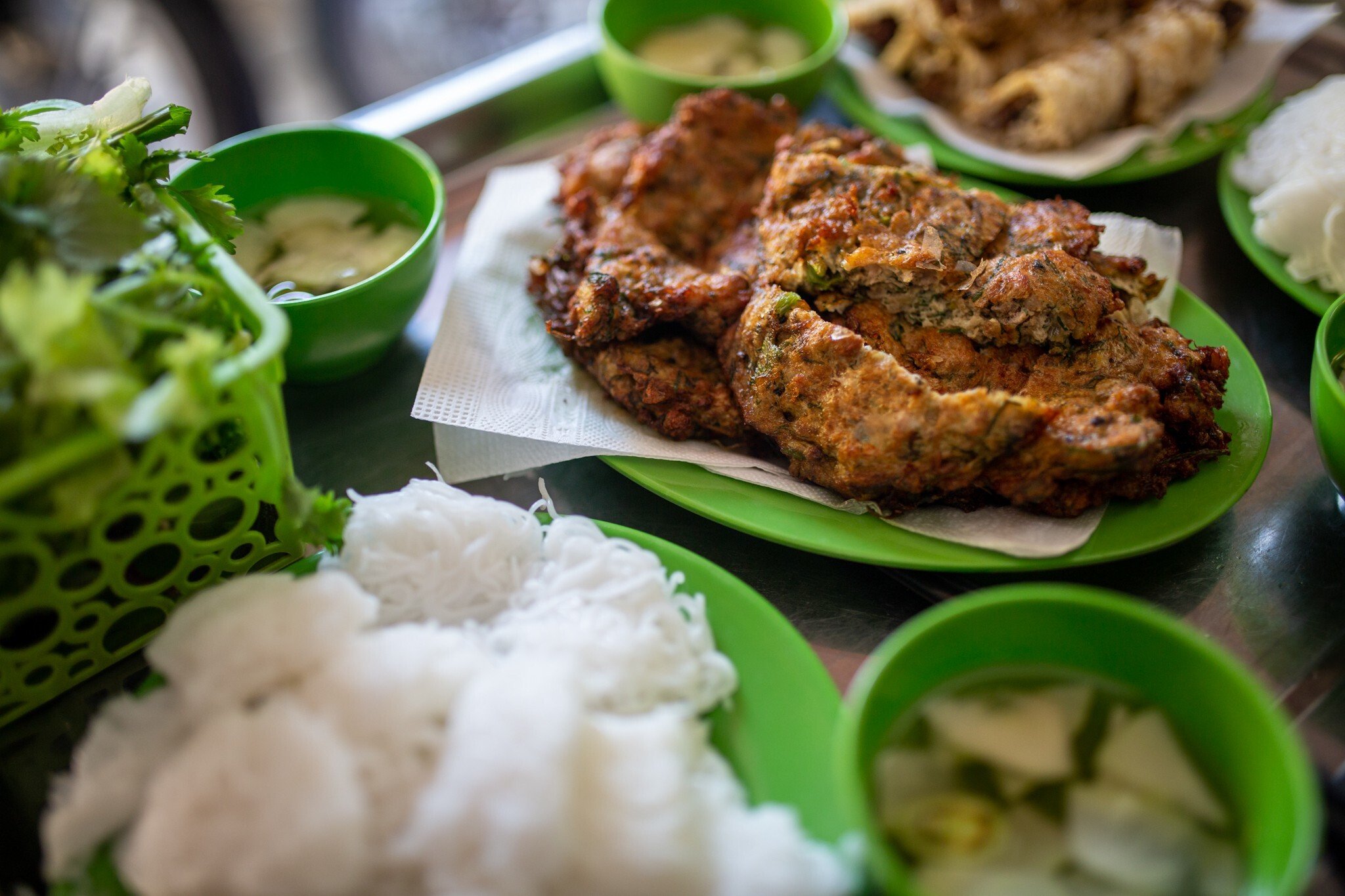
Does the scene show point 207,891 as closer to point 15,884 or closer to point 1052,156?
point 15,884

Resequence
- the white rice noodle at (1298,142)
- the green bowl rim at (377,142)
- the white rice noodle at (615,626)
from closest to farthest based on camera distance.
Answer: the white rice noodle at (615,626) < the green bowl rim at (377,142) < the white rice noodle at (1298,142)

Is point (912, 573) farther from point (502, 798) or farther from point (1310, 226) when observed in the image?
point (1310, 226)

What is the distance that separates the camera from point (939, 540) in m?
1.76

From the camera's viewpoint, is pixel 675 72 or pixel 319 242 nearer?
pixel 319 242

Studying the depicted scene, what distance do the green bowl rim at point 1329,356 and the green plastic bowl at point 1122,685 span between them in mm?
665

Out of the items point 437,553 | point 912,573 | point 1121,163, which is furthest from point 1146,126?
point 437,553

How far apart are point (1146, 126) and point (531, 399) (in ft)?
6.19

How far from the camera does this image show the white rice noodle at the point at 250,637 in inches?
54.1

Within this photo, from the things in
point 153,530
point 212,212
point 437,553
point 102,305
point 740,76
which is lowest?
point 437,553

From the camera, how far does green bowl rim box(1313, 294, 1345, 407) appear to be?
1741 millimetres

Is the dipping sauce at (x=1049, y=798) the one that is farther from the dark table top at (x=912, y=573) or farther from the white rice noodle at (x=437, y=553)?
the white rice noodle at (x=437, y=553)

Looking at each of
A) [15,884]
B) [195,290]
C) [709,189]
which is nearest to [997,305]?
[709,189]

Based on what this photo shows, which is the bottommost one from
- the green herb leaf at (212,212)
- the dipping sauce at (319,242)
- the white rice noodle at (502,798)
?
the white rice noodle at (502,798)

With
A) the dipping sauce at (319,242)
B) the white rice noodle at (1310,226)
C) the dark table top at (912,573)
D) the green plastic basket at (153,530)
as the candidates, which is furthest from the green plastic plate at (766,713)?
the white rice noodle at (1310,226)
